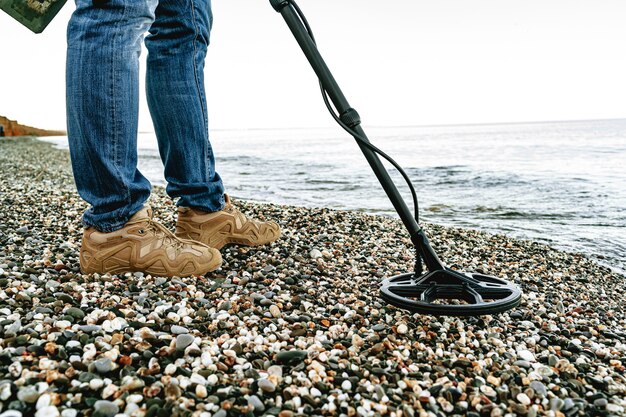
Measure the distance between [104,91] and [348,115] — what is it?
1106 millimetres

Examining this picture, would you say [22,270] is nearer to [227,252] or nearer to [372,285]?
[227,252]

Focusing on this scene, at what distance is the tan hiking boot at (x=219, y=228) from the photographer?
2945 millimetres

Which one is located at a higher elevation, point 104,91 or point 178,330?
point 104,91

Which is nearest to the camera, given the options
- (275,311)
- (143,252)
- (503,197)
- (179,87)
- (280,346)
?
(280,346)

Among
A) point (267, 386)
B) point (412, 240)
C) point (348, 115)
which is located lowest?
point (267, 386)

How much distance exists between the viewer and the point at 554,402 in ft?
5.22

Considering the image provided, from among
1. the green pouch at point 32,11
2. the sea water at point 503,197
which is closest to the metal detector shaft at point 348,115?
the green pouch at point 32,11

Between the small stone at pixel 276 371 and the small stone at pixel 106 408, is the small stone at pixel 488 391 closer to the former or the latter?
the small stone at pixel 276 371

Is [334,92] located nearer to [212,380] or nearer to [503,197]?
[212,380]

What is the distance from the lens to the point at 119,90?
210cm

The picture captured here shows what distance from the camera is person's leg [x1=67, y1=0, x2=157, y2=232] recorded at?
6.66ft

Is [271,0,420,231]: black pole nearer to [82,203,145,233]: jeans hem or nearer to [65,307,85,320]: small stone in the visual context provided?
[82,203,145,233]: jeans hem

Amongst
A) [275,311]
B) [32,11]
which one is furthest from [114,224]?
[32,11]

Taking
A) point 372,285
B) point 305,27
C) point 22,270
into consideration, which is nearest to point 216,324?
point 372,285
